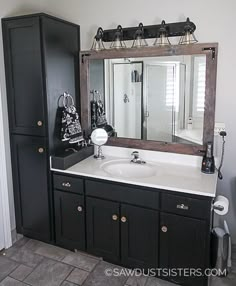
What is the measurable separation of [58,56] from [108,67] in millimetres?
482

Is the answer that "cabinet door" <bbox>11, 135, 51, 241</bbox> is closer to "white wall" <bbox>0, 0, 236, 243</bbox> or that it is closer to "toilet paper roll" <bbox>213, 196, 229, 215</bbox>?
"white wall" <bbox>0, 0, 236, 243</bbox>

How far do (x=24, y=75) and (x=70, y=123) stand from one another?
0.57 meters

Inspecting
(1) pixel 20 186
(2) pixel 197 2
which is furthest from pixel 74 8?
(1) pixel 20 186

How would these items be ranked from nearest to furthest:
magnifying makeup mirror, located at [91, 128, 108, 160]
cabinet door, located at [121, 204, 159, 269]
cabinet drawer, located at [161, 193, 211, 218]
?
cabinet drawer, located at [161, 193, 211, 218] → cabinet door, located at [121, 204, 159, 269] → magnifying makeup mirror, located at [91, 128, 108, 160]

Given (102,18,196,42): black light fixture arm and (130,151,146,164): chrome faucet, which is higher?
(102,18,196,42): black light fixture arm

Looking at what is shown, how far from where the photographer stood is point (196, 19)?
2.32 meters

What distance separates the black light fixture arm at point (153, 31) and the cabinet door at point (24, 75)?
65cm

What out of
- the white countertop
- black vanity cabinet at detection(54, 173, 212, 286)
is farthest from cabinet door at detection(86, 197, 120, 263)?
the white countertop

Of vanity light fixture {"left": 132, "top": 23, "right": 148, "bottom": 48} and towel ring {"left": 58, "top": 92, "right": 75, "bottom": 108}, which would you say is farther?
towel ring {"left": 58, "top": 92, "right": 75, "bottom": 108}

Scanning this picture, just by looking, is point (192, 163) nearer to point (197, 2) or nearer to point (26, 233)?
point (197, 2)

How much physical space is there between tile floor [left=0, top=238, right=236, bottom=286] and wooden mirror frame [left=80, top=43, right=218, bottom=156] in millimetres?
1082

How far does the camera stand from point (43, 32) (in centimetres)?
232

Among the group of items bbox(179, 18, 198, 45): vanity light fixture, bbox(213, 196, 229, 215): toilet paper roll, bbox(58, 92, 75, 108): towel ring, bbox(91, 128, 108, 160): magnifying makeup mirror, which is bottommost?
bbox(213, 196, 229, 215): toilet paper roll

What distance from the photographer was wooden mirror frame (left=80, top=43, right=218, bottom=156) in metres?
2.32
